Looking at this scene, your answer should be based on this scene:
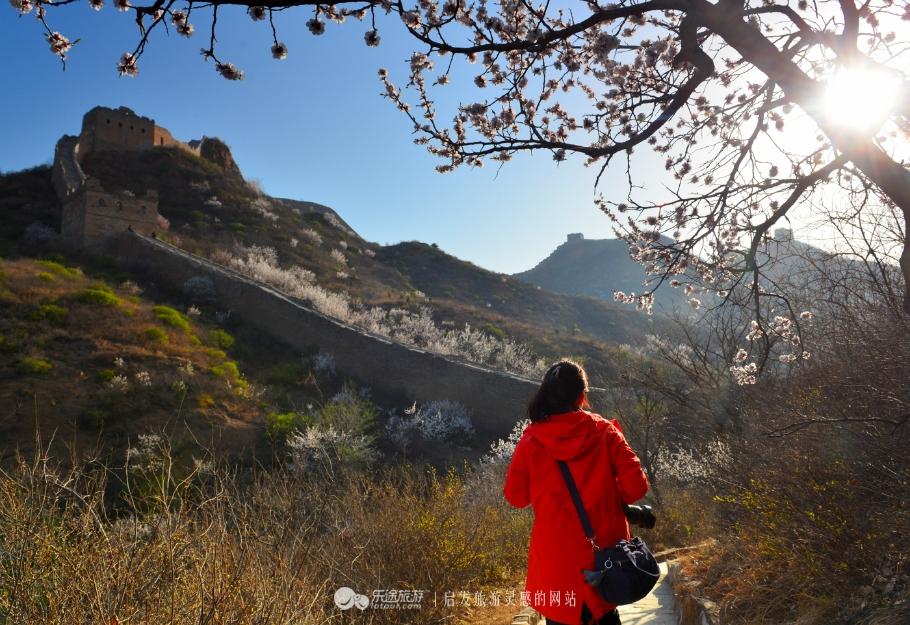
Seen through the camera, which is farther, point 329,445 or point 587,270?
point 587,270

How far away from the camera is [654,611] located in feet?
14.9

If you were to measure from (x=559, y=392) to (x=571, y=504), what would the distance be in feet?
1.65

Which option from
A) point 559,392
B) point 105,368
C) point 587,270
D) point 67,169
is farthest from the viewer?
point 587,270

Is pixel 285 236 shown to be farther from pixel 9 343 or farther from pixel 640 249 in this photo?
pixel 640 249

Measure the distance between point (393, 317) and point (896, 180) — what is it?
2472cm

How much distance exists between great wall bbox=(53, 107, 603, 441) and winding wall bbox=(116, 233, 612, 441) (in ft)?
0.11

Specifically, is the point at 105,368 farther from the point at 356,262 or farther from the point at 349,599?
the point at 356,262

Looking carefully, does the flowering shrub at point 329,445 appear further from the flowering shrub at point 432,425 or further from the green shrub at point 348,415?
the flowering shrub at point 432,425

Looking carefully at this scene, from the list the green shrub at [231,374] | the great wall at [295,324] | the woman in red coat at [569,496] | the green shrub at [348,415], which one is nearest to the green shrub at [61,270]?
the great wall at [295,324]

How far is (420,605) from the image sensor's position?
4.12 metres

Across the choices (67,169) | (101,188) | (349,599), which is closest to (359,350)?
(101,188)

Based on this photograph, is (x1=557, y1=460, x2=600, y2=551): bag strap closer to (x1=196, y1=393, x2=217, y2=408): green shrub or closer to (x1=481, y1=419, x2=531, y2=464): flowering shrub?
(x1=481, y1=419, x2=531, y2=464): flowering shrub

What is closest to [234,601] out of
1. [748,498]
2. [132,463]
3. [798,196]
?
[748,498]

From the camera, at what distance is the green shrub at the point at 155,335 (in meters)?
16.2
